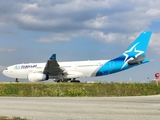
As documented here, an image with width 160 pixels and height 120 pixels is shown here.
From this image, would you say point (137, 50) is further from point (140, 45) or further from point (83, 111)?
point (83, 111)

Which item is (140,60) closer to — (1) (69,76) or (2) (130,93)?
(1) (69,76)

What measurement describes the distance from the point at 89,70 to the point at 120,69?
17.1ft

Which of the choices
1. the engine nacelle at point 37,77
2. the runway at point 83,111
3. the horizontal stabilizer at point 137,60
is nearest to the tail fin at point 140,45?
the horizontal stabilizer at point 137,60

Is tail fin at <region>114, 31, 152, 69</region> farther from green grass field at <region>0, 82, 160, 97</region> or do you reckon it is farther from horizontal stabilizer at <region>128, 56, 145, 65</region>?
green grass field at <region>0, 82, 160, 97</region>

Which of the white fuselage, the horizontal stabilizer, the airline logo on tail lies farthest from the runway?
the white fuselage

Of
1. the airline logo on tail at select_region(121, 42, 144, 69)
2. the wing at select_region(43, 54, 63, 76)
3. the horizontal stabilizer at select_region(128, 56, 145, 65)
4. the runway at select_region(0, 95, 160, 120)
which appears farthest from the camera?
the airline logo on tail at select_region(121, 42, 144, 69)

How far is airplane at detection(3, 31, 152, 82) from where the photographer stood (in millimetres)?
46812

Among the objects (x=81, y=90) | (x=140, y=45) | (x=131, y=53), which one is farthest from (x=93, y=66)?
(x=81, y=90)

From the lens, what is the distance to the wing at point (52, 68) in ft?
153

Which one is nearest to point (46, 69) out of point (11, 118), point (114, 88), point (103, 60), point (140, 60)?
point (103, 60)

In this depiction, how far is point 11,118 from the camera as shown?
11523 mm

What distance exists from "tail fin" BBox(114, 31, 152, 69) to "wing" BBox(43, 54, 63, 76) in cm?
1039

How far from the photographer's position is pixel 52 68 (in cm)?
4800

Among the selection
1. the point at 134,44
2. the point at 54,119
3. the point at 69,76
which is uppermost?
the point at 134,44
